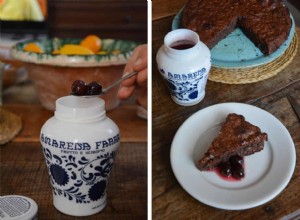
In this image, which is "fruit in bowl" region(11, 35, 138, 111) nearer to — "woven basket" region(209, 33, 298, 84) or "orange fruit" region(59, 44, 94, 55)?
"orange fruit" region(59, 44, 94, 55)

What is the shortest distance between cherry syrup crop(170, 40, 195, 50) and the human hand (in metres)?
0.06

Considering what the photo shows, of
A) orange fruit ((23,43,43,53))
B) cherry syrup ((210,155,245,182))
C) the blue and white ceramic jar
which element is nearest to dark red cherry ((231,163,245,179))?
cherry syrup ((210,155,245,182))

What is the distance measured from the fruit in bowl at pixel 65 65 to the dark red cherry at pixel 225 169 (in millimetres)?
116

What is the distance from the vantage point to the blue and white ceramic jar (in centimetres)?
46

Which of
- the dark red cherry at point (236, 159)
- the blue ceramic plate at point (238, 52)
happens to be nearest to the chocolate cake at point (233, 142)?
the dark red cherry at point (236, 159)

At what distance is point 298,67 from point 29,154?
1.08 ft

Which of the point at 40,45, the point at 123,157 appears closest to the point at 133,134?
the point at 123,157

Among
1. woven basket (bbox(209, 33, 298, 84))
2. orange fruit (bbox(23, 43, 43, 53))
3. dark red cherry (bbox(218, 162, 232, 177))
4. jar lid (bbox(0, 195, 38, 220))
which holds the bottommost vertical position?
dark red cherry (bbox(218, 162, 232, 177))

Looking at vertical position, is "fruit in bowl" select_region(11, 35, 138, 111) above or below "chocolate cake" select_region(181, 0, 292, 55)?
above

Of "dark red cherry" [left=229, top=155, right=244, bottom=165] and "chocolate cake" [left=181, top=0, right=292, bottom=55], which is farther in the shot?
"chocolate cake" [left=181, top=0, right=292, bottom=55]

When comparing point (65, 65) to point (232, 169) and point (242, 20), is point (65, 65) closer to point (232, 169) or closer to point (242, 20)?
point (232, 169)

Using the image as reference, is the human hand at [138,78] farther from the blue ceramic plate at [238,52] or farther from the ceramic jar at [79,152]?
the blue ceramic plate at [238,52]

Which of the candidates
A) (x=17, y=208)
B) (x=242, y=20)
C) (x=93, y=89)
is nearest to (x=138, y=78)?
(x=93, y=89)

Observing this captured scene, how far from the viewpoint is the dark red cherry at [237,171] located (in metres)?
0.42
